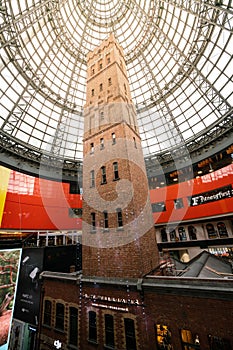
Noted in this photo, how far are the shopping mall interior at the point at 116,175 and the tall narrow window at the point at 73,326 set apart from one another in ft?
0.39

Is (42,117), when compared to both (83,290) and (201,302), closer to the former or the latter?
(83,290)

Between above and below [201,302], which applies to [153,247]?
above

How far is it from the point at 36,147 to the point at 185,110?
28230 millimetres

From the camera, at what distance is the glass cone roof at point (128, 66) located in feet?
80.2

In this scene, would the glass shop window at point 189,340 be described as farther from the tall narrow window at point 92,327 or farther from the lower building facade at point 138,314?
the tall narrow window at point 92,327

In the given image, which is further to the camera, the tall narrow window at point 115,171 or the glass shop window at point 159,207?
the glass shop window at point 159,207

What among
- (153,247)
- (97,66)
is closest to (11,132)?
(97,66)

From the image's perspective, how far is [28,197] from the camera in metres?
24.0

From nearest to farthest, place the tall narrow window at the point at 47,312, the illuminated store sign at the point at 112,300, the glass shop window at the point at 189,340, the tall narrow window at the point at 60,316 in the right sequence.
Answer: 1. the glass shop window at the point at 189,340
2. the illuminated store sign at the point at 112,300
3. the tall narrow window at the point at 60,316
4. the tall narrow window at the point at 47,312

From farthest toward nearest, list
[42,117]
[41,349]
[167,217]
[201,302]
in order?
[42,117]
[167,217]
[41,349]
[201,302]

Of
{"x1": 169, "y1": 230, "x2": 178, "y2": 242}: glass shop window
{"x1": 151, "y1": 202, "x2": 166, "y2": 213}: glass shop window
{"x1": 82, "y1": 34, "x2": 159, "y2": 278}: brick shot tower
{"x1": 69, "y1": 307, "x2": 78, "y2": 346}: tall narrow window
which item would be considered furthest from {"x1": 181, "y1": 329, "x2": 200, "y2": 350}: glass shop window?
{"x1": 151, "y1": 202, "x2": 166, "y2": 213}: glass shop window

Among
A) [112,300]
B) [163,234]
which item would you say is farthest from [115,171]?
[163,234]

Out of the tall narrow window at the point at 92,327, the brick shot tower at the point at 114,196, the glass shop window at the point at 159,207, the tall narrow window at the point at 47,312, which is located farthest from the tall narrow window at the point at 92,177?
the glass shop window at the point at 159,207

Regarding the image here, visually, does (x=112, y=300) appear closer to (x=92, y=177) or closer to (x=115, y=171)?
(x=115, y=171)
